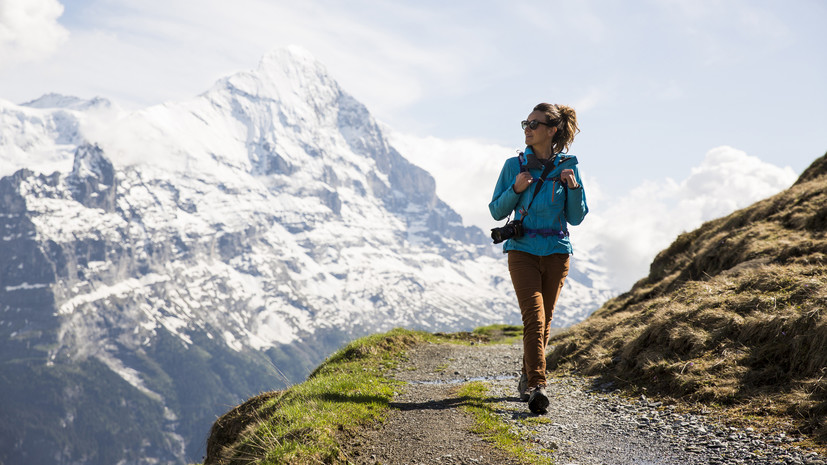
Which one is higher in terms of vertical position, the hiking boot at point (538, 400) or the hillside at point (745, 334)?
the hillside at point (745, 334)

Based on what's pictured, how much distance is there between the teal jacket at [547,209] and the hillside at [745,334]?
3.68 metres

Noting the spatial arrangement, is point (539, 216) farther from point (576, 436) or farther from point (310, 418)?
point (310, 418)

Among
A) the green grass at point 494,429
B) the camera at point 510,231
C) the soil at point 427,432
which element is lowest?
the soil at point 427,432

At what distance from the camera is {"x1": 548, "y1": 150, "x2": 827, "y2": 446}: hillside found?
8.75 m

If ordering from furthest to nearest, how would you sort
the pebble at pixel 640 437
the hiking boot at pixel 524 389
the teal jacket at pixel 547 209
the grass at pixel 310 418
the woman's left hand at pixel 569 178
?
the hiking boot at pixel 524 389
the teal jacket at pixel 547 209
the woman's left hand at pixel 569 178
the grass at pixel 310 418
the pebble at pixel 640 437

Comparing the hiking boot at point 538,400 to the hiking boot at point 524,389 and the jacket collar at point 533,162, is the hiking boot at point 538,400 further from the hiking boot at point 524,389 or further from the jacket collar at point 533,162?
the jacket collar at point 533,162

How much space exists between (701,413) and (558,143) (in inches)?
199

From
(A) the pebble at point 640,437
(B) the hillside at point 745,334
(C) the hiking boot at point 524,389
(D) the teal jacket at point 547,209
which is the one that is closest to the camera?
(A) the pebble at point 640,437

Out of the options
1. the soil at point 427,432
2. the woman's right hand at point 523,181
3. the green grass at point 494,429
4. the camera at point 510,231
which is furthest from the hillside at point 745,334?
the woman's right hand at point 523,181

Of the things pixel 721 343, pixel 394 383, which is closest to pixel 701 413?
pixel 721 343

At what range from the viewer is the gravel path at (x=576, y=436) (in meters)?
7.26

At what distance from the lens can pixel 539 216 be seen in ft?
31.2

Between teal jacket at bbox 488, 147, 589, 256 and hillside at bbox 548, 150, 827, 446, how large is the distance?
145 inches

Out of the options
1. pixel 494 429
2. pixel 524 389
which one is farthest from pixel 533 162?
pixel 494 429
